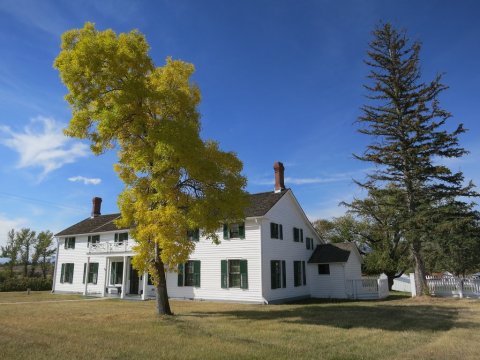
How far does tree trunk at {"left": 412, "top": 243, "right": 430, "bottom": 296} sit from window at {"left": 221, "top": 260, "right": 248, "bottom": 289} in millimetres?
11504

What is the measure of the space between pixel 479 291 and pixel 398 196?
24.8 ft

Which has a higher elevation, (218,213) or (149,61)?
(149,61)

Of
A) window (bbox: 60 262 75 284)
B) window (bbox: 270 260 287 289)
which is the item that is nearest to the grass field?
window (bbox: 270 260 287 289)

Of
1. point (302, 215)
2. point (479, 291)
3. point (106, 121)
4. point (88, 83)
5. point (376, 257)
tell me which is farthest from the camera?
point (376, 257)

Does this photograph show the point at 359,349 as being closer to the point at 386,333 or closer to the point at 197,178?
the point at 386,333

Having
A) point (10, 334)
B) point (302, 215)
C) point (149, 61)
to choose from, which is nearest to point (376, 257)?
point (302, 215)

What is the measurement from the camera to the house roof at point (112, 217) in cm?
2328

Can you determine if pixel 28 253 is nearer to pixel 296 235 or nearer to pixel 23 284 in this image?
pixel 23 284

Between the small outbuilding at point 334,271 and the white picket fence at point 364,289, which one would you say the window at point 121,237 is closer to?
the small outbuilding at point 334,271

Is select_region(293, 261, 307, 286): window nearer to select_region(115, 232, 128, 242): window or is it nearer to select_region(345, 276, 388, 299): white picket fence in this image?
select_region(345, 276, 388, 299): white picket fence

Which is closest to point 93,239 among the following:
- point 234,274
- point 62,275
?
point 62,275

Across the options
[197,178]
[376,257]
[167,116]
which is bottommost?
[376,257]

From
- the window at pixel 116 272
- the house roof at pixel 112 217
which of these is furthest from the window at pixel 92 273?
the house roof at pixel 112 217

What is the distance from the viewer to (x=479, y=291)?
23406 millimetres
